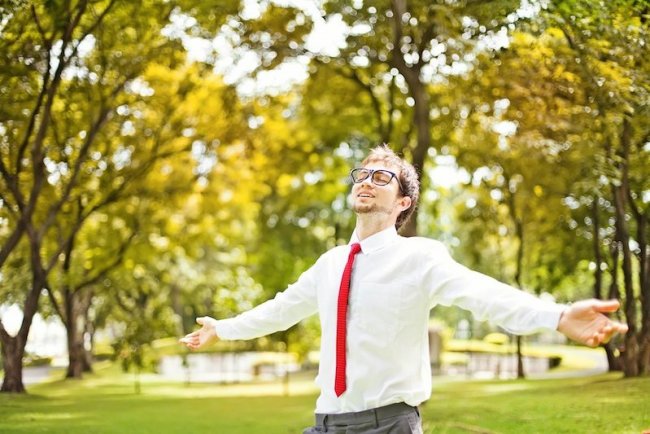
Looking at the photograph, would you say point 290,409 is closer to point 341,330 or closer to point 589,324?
point 341,330

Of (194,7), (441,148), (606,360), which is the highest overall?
(194,7)

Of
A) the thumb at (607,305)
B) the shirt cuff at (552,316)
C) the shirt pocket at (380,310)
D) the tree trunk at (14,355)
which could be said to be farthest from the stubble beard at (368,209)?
the tree trunk at (14,355)

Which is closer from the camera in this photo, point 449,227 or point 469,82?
point 469,82

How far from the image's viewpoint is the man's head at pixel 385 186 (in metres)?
2.55

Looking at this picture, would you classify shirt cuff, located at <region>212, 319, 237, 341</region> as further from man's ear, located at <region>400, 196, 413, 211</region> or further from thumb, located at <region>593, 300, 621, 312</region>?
thumb, located at <region>593, 300, 621, 312</region>

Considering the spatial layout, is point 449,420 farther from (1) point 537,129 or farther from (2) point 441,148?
(2) point 441,148

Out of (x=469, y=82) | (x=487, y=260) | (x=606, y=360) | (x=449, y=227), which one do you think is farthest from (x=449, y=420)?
(x=449, y=227)

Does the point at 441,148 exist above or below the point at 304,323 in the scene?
above

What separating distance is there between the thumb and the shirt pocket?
72 cm

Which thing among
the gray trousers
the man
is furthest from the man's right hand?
the gray trousers

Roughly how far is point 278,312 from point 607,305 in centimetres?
123

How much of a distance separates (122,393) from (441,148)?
500 cm

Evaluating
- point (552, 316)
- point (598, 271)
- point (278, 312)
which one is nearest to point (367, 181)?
point (278, 312)

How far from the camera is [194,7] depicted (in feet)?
27.6
